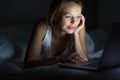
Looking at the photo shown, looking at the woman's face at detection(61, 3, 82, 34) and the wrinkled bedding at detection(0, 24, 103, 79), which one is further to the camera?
the wrinkled bedding at detection(0, 24, 103, 79)

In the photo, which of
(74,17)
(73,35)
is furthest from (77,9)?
(73,35)

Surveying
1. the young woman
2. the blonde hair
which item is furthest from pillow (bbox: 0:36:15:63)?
the blonde hair

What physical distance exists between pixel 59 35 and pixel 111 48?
733 mm

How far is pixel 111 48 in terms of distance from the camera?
1.12 metres

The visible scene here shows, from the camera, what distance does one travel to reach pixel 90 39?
2.22m

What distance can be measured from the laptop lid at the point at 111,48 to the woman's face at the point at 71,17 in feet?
1.80

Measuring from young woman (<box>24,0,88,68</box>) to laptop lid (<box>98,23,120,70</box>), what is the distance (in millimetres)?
461

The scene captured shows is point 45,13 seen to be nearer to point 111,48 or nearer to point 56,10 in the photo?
point 56,10

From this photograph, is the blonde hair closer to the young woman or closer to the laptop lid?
the young woman

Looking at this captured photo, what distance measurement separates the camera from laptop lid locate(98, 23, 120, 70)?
1.11m

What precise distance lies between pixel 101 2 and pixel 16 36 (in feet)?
3.32

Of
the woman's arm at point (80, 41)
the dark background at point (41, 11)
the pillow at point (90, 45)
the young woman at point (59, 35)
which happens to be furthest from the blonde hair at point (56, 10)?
the dark background at point (41, 11)

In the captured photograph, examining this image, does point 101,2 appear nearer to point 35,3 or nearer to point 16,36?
point 35,3

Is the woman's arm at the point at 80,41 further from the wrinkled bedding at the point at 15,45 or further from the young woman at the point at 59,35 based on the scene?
the wrinkled bedding at the point at 15,45
